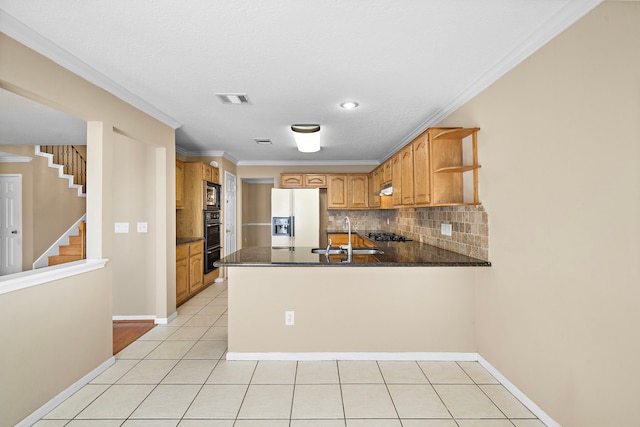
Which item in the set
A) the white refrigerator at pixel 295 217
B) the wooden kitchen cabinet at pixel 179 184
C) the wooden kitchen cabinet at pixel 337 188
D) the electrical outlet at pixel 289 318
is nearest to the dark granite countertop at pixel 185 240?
the wooden kitchen cabinet at pixel 179 184

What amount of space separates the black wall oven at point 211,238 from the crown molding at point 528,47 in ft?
12.6

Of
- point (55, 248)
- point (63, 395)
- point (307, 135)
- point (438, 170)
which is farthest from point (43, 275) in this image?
point (55, 248)

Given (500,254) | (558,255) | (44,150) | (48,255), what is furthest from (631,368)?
(44,150)

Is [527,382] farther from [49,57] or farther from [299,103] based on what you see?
[49,57]

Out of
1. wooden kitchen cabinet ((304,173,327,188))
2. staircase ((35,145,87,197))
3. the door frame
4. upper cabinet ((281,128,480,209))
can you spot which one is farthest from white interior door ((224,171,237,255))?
the door frame

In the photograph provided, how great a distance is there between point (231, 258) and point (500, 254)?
226 cm

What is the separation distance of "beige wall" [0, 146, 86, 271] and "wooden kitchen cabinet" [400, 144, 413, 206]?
600cm

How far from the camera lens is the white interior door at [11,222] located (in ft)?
17.8

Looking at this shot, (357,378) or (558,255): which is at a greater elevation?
(558,255)

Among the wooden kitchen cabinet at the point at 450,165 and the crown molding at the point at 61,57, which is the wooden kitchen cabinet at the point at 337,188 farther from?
the crown molding at the point at 61,57

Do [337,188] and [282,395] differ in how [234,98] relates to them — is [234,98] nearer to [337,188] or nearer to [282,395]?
[282,395]

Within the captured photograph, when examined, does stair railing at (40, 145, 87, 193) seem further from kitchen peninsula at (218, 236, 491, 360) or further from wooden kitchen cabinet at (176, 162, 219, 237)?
kitchen peninsula at (218, 236, 491, 360)

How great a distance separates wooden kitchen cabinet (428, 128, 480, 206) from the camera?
2719 millimetres

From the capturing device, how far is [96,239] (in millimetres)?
2488
